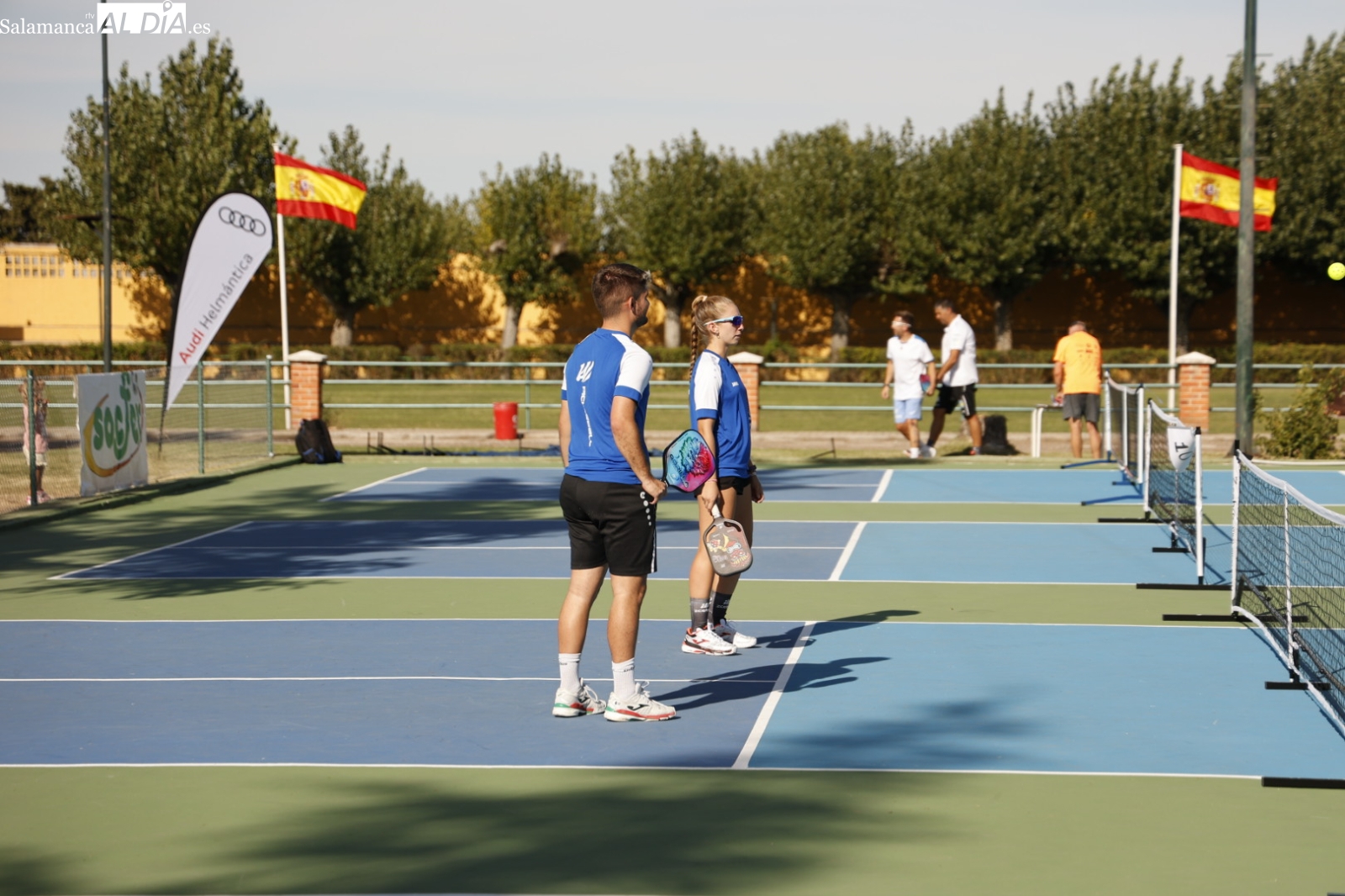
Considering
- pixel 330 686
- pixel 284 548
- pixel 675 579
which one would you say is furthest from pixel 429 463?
pixel 330 686

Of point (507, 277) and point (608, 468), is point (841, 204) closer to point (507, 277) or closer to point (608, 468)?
point (507, 277)

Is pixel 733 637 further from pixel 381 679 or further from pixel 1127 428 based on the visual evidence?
pixel 1127 428

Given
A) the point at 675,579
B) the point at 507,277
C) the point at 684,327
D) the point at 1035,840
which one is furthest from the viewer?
the point at 684,327

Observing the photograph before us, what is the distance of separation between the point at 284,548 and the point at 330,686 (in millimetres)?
6152

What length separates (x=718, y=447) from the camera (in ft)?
29.2

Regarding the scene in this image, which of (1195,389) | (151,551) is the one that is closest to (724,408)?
(151,551)

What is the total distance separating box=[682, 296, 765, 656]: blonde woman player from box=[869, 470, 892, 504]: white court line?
8.90 m

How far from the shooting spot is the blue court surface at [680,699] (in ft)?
23.2

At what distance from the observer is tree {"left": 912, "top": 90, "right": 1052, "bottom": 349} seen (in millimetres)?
54969

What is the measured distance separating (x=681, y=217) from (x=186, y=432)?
133 ft

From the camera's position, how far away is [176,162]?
5650 cm

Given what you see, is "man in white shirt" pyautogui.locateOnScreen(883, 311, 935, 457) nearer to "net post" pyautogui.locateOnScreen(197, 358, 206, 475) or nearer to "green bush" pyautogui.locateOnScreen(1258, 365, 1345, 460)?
"green bush" pyautogui.locateOnScreen(1258, 365, 1345, 460)

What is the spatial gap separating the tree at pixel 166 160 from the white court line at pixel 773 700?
49.1 metres

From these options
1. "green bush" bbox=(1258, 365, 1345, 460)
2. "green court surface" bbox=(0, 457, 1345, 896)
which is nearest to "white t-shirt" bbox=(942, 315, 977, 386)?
A: "green bush" bbox=(1258, 365, 1345, 460)
